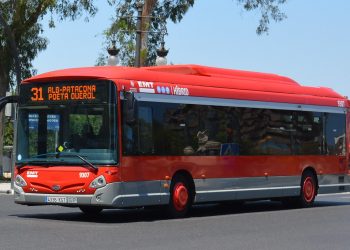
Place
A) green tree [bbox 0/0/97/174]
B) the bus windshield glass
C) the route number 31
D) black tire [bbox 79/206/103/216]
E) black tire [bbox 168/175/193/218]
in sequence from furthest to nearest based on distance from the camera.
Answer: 1. green tree [bbox 0/0/97/174]
2. black tire [bbox 79/206/103/216]
3. black tire [bbox 168/175/193/218]
4. the route number 31
5. the bus windshield glass

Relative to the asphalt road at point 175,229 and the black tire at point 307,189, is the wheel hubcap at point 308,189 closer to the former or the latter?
the black tire at point 307,189

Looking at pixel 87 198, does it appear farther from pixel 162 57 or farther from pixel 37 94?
pixel 162 57

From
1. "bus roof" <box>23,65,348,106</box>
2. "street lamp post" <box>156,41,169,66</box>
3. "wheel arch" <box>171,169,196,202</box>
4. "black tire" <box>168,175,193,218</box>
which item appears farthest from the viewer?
"street lamp post" <box>156,41,169,66</box>

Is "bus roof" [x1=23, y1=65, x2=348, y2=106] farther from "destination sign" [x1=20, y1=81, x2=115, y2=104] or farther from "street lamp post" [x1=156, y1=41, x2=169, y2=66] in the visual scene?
"street lamp post" [x1=156, y1=41, x2=169, y2=66]

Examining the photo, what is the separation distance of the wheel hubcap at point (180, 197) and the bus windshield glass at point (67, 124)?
201 cm

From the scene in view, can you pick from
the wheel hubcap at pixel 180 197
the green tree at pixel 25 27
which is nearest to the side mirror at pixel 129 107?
the wheel hubcap at pixel 180 197

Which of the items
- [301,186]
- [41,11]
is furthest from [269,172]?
[41,11]

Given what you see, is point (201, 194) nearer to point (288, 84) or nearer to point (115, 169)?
point (115, 169)

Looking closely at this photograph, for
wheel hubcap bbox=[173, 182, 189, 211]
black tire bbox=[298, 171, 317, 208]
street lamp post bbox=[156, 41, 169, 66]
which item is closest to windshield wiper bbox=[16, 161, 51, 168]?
wheel hubcap bbox=[173, 182, 189, 211]

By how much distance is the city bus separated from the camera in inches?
642

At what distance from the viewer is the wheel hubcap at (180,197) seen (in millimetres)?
17688

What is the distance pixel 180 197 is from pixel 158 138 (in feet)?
4.49

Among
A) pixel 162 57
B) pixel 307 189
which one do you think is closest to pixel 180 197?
pixel 307 189

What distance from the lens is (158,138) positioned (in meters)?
17.3
